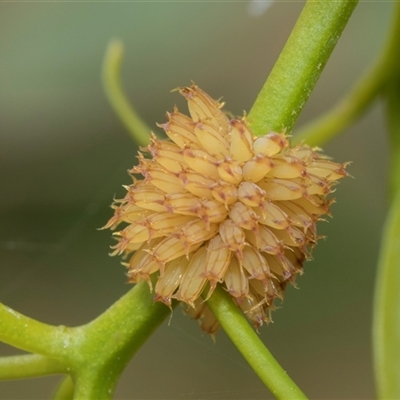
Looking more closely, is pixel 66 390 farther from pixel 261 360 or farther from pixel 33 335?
pixel 261 360

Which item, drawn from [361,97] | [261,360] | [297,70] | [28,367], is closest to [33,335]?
[28,367]

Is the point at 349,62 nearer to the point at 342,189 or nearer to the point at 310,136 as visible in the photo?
the point at 342,189

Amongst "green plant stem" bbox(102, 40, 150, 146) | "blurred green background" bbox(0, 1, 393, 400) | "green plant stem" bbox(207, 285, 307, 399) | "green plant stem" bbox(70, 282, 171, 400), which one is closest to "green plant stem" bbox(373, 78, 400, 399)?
"green plant stem" bbox(207, 285, 307, 399)

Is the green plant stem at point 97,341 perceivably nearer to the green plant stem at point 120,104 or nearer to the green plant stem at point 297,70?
the green plant stem at point 297,70

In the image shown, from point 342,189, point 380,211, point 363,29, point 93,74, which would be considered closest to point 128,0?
point 93,74

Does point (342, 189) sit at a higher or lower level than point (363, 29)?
lower

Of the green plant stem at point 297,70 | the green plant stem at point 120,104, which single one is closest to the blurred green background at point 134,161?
the green plant stem at point 120,104
